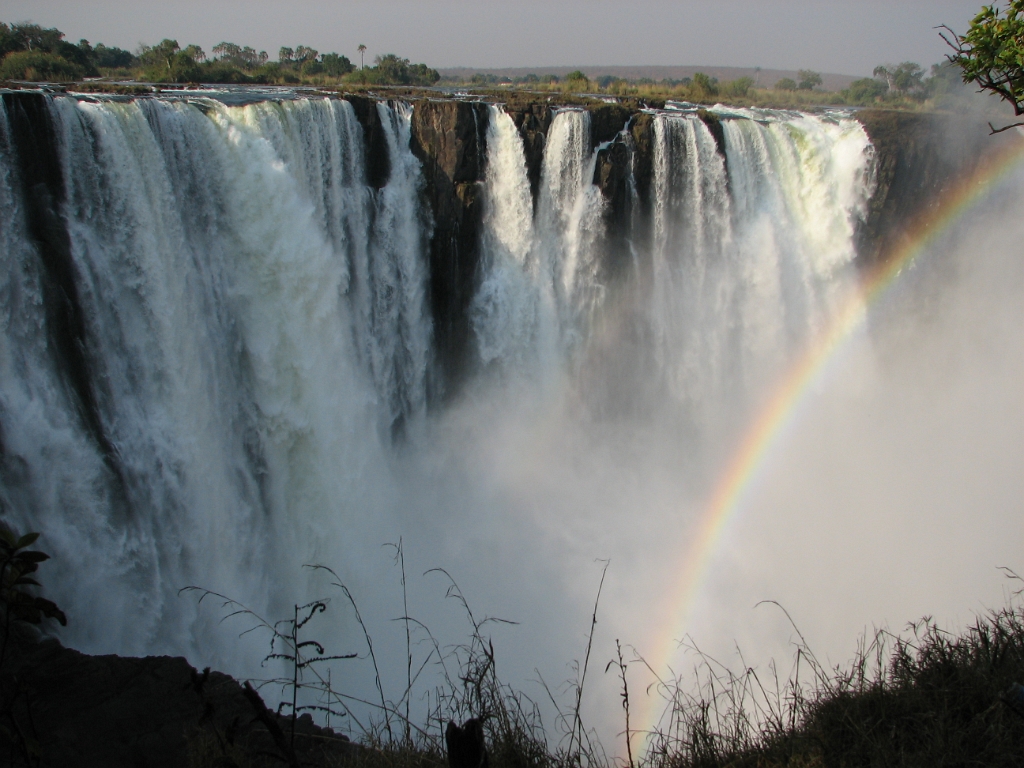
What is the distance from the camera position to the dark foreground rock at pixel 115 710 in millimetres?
5152

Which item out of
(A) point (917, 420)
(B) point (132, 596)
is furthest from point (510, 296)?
(A) point (917, 420)

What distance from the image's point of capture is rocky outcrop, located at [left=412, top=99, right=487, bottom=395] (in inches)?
456

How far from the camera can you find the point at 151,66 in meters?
18.9

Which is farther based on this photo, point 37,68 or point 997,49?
point 37,68

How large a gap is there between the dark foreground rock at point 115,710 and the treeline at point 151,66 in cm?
1320

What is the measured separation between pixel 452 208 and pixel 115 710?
8.92m

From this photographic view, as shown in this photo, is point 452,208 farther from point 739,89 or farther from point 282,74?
point 739,89

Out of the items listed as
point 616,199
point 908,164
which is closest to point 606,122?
point 616,199

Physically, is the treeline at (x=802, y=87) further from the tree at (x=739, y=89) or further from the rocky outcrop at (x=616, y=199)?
the rocky outcrop at (x=616, y=199)

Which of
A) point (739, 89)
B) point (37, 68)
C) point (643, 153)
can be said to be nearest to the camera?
point (643, 153)

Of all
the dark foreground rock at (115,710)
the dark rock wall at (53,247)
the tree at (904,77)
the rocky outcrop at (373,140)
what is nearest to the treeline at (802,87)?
the tree at (904,77)

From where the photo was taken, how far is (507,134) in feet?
40.0

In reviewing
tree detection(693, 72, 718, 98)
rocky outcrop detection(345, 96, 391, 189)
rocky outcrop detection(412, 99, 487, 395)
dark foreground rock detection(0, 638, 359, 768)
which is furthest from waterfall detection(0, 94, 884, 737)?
tree detection(693, 72, 718, 98)

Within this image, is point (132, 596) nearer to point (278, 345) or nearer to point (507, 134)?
point (278, 345)
